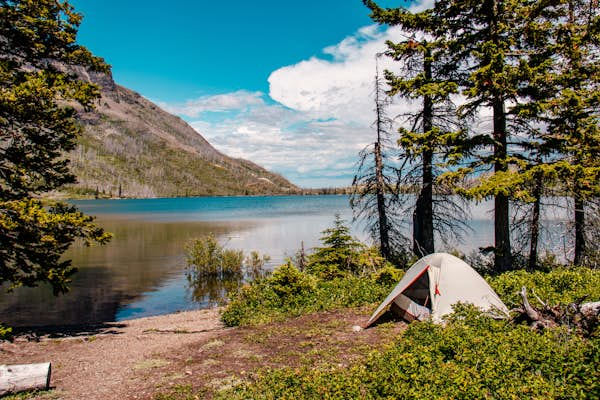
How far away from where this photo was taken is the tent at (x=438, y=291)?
31.5 ft

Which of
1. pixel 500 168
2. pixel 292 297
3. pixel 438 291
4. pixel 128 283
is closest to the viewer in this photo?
pixel 438 291

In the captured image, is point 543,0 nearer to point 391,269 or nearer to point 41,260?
point 391,269

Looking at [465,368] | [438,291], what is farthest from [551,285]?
[465,368]

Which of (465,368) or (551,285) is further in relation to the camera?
(551,285)

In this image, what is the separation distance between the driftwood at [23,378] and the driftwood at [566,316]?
9.59 m

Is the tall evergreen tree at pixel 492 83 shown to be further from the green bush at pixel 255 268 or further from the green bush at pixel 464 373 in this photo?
the green bush at pixel 255 268

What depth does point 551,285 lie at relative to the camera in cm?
1109

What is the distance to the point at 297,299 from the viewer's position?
12664mm

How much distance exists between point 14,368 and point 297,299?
7550 millimetres

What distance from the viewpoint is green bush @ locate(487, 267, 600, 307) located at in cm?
974

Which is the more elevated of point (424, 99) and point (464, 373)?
point (424, 99)

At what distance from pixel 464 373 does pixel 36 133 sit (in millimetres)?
11894

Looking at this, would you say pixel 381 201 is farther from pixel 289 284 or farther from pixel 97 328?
pixel 97 328

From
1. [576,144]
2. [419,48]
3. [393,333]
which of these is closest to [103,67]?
[419,48]
